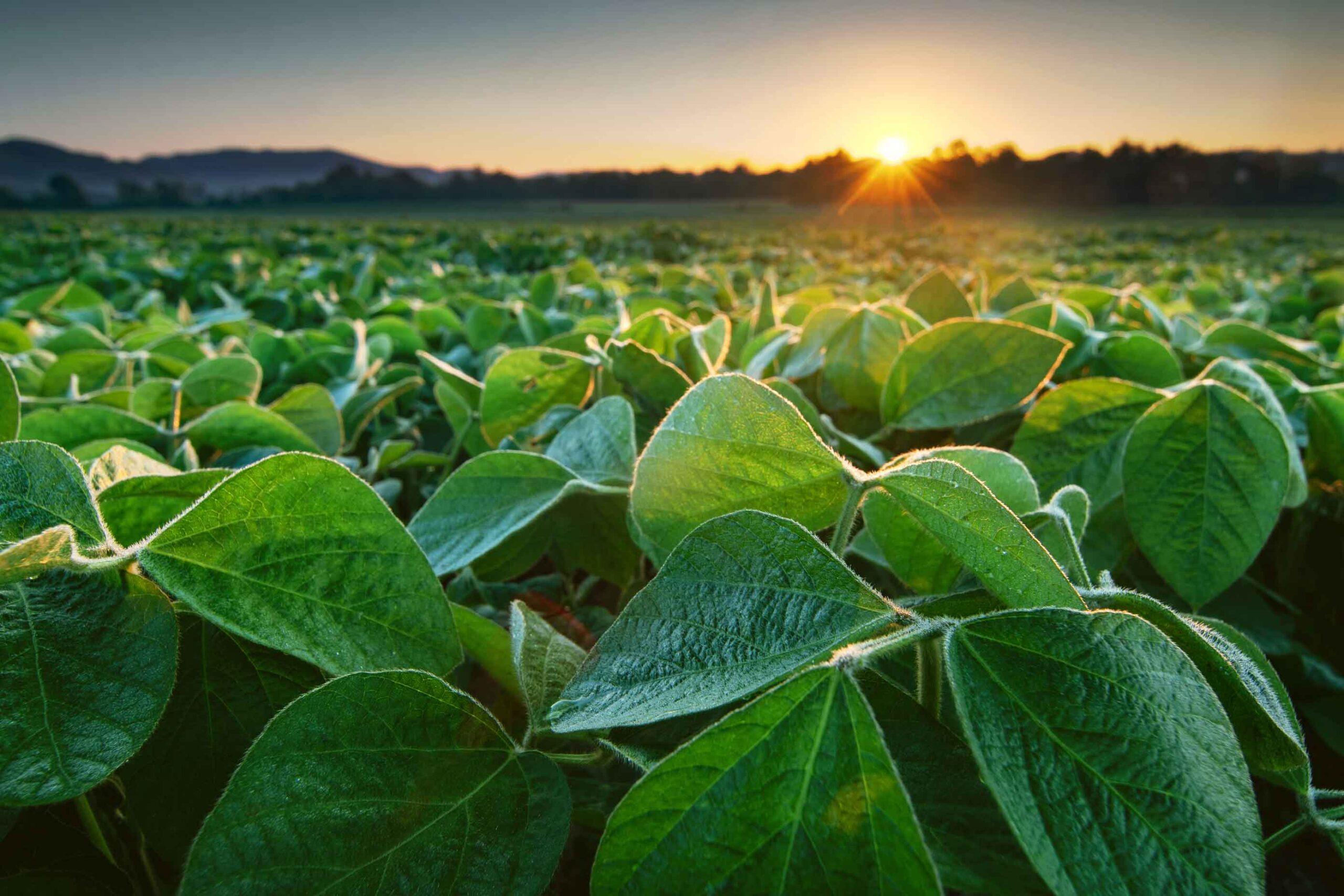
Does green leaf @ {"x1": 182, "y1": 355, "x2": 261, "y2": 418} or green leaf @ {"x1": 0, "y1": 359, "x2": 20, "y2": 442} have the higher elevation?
green leaf @ {"x1": 0, "y1": 359, "x2": 20, "y2": 442}

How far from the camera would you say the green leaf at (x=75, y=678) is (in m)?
0.31

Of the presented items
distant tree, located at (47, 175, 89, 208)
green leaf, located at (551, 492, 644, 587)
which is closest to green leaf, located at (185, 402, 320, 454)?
green leaf, located at (551, 492, 644, 587)

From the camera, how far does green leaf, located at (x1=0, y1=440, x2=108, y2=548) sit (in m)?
0.37

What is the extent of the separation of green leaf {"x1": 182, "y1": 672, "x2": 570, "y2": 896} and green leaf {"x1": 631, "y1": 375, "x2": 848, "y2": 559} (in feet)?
0.48

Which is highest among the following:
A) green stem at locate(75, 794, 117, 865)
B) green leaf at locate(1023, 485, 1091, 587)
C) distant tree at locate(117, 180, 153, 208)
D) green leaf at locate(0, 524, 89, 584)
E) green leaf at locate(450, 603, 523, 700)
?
distant tree at locate(117, 180, 153, 208)

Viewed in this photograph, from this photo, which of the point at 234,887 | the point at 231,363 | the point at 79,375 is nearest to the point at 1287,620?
the point at 234,887

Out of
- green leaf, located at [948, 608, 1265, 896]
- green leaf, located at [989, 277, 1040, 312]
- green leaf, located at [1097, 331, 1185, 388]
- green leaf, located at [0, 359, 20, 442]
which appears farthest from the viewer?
green leaf, located at [989, 277, 1040, 312]

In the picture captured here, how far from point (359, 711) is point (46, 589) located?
0.14m

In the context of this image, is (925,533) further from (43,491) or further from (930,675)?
(43,491)

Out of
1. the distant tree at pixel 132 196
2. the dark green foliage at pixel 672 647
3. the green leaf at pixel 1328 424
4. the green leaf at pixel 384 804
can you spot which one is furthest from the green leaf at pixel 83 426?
the distant tree at pixel 132 196

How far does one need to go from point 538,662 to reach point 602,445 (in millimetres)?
192

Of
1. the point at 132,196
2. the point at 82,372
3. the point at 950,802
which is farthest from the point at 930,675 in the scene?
the point at 132,196

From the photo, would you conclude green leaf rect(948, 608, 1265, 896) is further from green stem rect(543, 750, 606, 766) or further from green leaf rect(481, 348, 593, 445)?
green leaf rect(481, 348, 593, 445)

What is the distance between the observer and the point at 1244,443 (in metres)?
0.59
